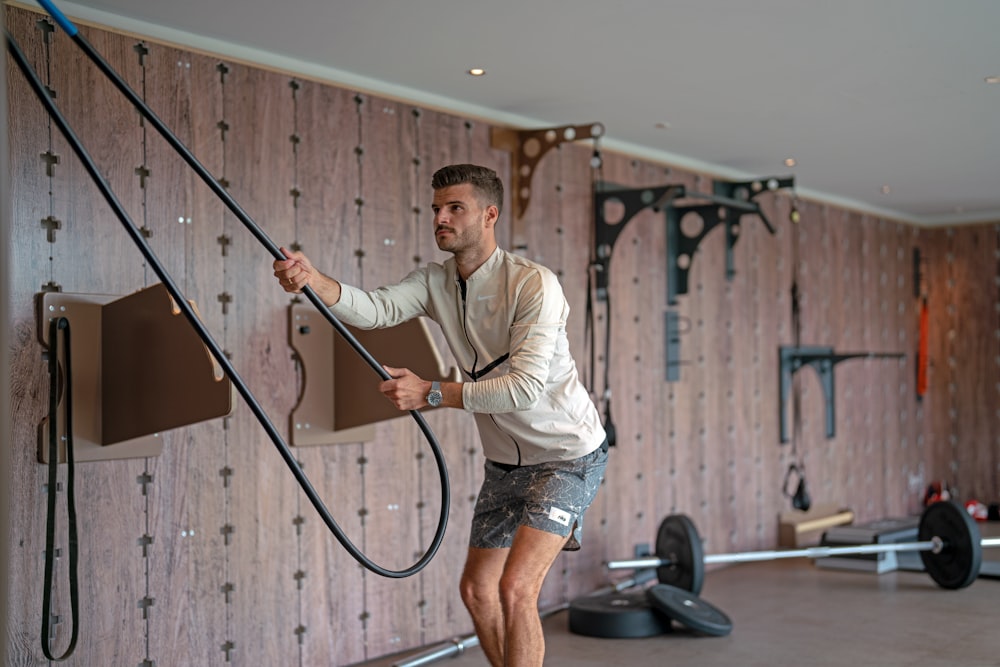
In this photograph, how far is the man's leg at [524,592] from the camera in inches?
130

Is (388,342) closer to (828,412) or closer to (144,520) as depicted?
(144,520)

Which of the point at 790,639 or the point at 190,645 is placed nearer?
the point at 190,645

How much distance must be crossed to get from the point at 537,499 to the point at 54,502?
174 centimetres

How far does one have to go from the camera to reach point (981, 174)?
8281mm

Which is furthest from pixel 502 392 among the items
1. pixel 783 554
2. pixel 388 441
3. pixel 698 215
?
pixel 698 215

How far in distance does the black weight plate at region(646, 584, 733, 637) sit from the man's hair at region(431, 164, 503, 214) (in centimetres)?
261

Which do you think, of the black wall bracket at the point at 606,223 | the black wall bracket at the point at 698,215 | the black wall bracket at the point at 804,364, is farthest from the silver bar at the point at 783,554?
the black wall bracket at the point at 698,215

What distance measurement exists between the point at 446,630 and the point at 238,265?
7.00 feet

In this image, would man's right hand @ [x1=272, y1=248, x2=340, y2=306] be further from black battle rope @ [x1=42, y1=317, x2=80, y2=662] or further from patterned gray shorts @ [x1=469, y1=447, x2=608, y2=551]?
black battle rope @ [x1=42, y1=317, x2=80, y2=662]

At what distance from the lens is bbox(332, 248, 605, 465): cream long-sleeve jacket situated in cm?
329

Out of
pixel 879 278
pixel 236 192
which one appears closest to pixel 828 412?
pixel 879 278

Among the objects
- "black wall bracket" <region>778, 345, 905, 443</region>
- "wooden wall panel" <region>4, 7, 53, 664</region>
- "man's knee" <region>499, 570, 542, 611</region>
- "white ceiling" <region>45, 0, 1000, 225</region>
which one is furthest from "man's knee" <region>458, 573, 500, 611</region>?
"black wall bracket" <region>778, 345, 905, 443</region>

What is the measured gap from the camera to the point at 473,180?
135 inches

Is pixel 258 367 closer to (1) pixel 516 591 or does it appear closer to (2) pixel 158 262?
(2) pixel 158 262
